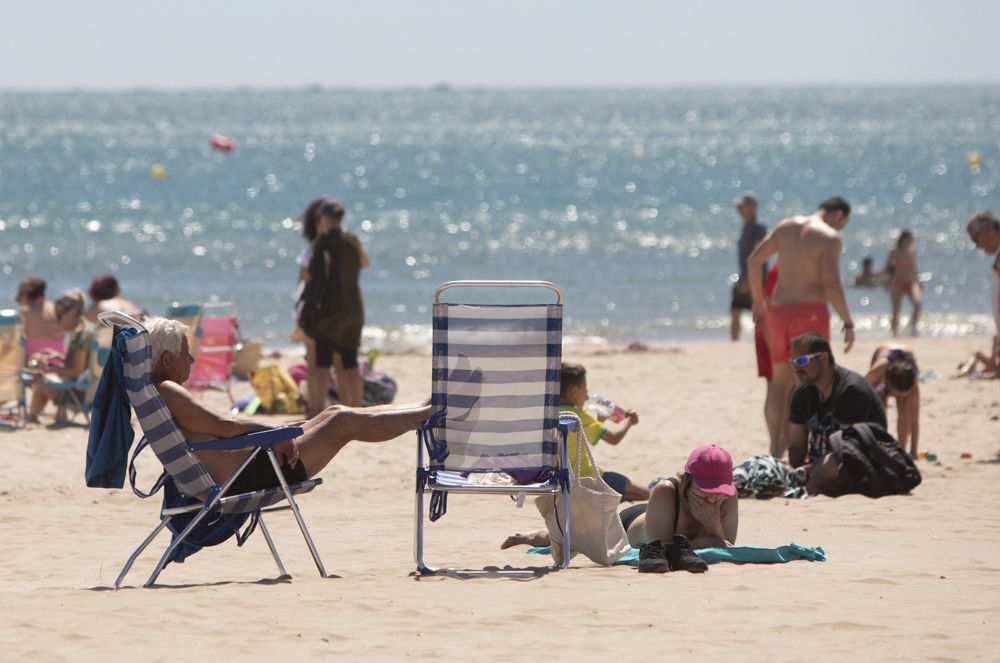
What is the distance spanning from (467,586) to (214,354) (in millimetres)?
4897

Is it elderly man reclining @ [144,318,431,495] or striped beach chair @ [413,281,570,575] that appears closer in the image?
elderly man reclining @ [144,318,431,495]

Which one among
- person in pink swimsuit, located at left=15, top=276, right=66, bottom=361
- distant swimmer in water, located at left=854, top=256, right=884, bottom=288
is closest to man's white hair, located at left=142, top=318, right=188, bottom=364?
person in pink swimsuit, located at left=15, top=276, right=66, bottom=361

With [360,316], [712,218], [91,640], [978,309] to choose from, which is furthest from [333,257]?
[712,218]

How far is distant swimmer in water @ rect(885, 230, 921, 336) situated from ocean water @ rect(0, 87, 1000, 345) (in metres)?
0.47

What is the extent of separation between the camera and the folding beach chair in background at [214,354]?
9.09 metres

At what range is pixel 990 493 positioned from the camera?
20.9 feet

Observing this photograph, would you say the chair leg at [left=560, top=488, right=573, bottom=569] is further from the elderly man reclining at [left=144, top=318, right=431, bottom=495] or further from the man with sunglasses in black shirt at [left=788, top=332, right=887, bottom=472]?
the man with sunglasses in black shirt at [left=788, top=332, right=887, bottom=472]

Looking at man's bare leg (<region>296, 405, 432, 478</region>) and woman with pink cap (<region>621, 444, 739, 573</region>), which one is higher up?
man's bare leg (<region>296, 405, 432, 478</region>)

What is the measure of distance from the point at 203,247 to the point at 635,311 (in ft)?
32.1

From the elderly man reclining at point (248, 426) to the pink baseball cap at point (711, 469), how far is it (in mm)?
947

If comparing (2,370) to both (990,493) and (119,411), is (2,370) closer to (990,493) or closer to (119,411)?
(119,411)

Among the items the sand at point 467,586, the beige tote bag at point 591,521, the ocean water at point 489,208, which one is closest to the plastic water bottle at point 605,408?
the sand at point 467,586

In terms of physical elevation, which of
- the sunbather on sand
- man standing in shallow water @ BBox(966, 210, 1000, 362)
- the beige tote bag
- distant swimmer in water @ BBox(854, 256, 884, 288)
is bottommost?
the beige tote bag

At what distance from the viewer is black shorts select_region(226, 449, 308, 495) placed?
15.6 ft
